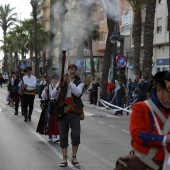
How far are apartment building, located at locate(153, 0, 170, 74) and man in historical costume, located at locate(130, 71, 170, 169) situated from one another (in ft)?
118

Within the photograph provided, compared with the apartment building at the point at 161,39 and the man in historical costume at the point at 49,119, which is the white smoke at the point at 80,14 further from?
the man in historical costume at the point at 49,119

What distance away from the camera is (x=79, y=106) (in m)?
8.95

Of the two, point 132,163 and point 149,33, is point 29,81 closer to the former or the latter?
point 149,33

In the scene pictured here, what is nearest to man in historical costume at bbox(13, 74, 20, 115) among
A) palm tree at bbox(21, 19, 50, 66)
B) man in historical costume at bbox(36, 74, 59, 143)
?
man in historical costume at bbox(36, 74, 59, 143)

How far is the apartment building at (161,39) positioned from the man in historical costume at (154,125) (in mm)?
36115

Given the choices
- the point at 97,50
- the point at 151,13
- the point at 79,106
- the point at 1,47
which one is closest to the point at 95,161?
the point at 79,106

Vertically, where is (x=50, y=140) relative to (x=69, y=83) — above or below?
below

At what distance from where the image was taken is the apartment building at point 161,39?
4034cm

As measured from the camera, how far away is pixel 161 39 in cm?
4097

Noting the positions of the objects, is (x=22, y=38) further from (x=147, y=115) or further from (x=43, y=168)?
(x=147, y=115)

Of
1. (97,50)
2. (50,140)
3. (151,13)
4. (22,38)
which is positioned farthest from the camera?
(22,38)

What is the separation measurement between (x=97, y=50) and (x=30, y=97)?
1857 inches

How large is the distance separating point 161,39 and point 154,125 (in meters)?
37.3

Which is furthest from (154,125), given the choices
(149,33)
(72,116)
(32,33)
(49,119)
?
(32,33)
